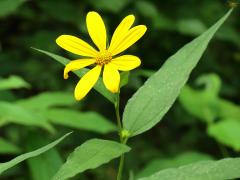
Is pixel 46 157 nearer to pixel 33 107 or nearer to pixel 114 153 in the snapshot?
pixel 33 107

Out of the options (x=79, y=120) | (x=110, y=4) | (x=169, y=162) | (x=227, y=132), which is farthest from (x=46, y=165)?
(x=110, y=4)

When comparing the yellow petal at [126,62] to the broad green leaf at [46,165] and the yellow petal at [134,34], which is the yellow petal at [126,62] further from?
the broad green leaf at [46,165]

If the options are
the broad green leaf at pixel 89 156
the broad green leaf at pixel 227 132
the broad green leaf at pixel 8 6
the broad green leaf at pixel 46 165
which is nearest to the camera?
the broad green leaf at pixel 89 156

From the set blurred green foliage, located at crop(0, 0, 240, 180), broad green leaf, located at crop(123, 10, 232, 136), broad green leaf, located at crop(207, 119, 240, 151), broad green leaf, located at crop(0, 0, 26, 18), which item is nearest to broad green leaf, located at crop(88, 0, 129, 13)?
blurred green foliage, located at crop(0, 0, 240, 180)

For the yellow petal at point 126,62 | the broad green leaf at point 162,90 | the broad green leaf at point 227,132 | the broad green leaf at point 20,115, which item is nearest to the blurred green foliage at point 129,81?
the broad green leaf at point 227,132

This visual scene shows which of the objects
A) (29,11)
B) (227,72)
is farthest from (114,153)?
(227,72)

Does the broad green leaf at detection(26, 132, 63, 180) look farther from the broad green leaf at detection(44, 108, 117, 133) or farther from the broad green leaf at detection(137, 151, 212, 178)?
the broad green leaf at detection(137, 151, 212, 178)

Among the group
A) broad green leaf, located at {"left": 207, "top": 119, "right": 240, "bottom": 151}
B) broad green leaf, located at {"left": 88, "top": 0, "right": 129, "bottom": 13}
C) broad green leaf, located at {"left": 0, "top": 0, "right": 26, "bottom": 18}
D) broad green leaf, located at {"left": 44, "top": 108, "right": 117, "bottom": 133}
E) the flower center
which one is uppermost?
the flower center
